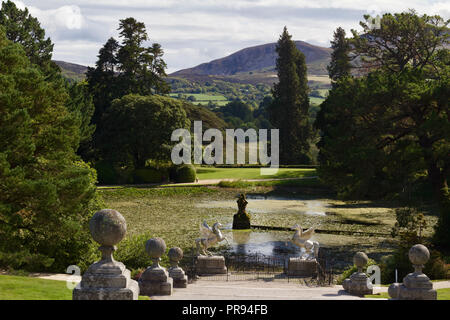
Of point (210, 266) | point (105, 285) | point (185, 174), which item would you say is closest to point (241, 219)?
point (210, 266)

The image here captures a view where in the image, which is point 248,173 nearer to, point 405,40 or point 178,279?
point 405,40

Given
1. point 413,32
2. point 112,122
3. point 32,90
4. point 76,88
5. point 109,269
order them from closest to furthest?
point 109,269
point 32,90
point 413,32
point 76,88
point 112,122

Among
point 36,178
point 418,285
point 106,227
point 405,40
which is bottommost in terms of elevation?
point 418,285

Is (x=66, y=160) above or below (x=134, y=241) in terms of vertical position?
above

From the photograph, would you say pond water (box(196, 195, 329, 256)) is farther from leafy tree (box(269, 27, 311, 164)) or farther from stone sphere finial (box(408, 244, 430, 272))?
leafy tree (box(269, 27, 311, 164))

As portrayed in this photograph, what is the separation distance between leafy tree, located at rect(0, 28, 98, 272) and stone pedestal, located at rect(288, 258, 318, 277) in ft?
24.0

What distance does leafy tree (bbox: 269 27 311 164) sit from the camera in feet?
257

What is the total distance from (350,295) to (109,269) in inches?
297

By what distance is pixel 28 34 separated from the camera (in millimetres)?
53969

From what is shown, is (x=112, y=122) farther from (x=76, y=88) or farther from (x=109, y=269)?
(x=109, y=269)

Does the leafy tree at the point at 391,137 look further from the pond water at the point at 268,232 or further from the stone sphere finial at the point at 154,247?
the stone sphere finial at the point at 154,247

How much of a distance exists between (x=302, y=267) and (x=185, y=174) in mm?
39892
